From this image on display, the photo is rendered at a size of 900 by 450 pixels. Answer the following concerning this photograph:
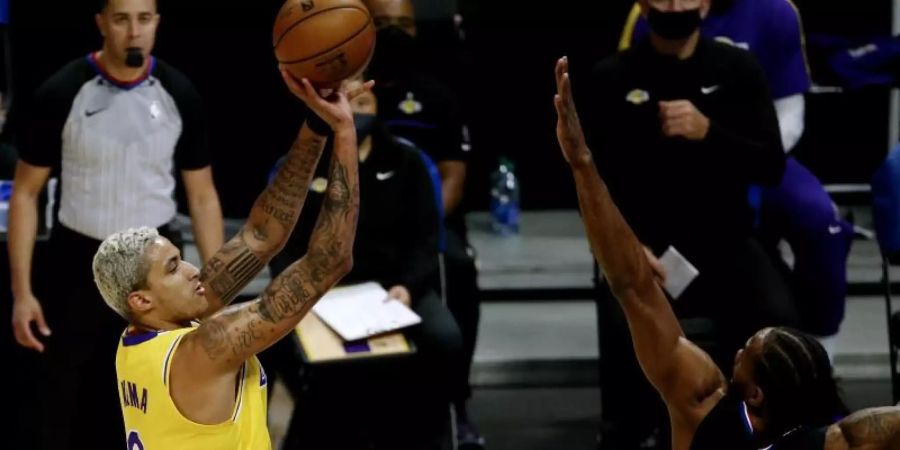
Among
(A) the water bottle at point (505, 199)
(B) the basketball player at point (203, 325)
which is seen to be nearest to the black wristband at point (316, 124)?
(B) the basketball player at point (203, 325)

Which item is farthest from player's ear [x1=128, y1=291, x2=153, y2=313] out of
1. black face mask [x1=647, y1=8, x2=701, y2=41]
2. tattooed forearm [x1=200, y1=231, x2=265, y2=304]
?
black face mask [x1=647, y1=8, x2=701, y2=41]

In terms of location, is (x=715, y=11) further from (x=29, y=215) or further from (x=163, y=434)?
(x=163, y=434)

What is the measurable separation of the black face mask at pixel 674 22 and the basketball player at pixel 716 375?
180cm

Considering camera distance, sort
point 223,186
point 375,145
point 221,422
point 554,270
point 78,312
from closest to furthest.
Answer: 1. point 221,422
2. point 78,312
3. point 375,145
4. point 554,270
5. point 223,186

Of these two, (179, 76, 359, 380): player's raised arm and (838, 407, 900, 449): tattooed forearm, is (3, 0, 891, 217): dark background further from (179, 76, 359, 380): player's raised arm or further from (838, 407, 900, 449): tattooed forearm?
(838, 407, 900, 449): tattooed forearm

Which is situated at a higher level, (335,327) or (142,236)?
(142,236)

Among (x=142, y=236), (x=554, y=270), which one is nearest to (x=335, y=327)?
(x=142, y=236)

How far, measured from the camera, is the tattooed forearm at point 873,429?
10.0 ft

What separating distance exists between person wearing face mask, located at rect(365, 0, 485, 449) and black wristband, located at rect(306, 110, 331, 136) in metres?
2.40

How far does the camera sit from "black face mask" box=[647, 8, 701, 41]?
17.3 feet

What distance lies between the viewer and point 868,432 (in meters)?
3.08

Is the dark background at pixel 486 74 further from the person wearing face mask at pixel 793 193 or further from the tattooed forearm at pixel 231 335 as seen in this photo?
the tattooed forearm at pixel 231 335

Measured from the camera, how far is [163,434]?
348 centimetres

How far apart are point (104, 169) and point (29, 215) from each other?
0.31 metres
